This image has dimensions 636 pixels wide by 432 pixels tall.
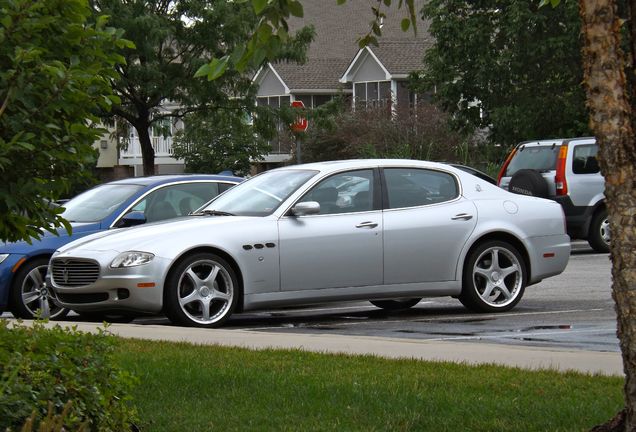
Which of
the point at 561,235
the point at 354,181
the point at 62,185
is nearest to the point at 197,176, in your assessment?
the point at 354,181

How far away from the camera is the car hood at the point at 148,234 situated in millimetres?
11922

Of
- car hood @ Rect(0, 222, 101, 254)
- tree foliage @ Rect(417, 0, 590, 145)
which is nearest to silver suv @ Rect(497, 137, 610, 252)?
car hood @ Rect(0, 222, 101, 254)

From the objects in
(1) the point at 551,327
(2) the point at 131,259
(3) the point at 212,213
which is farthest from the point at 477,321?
(2) the point at 131,259

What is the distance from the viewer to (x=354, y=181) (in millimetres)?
12875

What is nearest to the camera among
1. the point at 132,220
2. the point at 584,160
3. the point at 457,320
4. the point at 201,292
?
the point at 201,292

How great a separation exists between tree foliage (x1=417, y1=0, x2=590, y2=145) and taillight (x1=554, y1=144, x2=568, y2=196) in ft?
40.8

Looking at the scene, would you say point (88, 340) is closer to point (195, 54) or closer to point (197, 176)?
point (197, 176)

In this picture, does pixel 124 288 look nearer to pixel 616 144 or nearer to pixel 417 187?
pixel 417 187

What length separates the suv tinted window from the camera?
22.2m

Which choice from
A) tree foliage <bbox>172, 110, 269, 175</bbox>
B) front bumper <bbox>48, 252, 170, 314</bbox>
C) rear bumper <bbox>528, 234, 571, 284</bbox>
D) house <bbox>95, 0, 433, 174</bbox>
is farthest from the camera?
house <bbox>95, 0, 433, 174</bbox>

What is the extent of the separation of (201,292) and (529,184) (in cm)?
1122

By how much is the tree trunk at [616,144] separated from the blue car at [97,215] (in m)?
8.59

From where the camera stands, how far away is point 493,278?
13.1 m

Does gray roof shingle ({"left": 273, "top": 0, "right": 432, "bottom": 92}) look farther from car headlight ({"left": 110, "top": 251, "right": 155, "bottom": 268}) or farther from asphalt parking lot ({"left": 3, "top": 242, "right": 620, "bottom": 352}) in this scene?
car headlight ({"left": 110, "top": 251, "right": 155, "bottom": 268})
